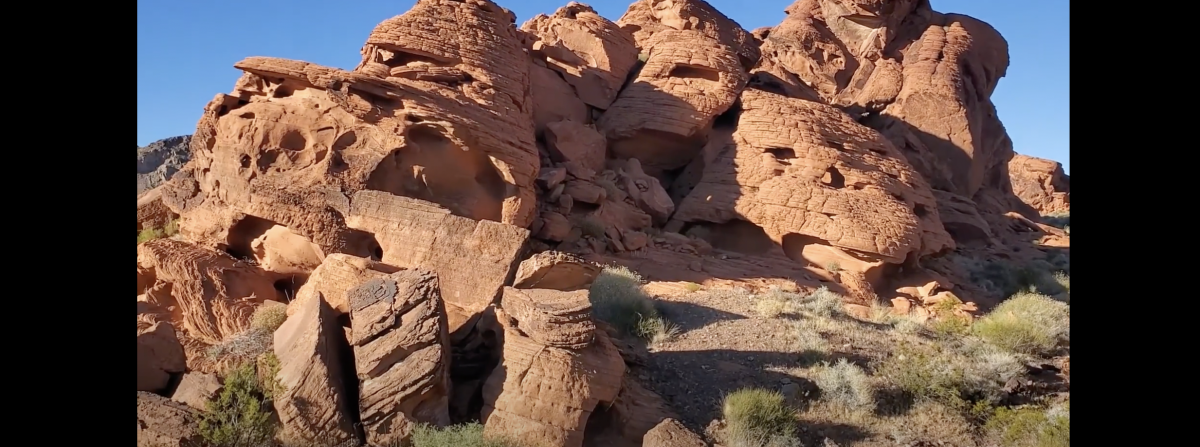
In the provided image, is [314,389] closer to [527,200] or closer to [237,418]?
[237,418]

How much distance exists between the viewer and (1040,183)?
34062 mm

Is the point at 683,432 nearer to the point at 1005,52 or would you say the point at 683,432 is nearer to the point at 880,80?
the point at 880,80

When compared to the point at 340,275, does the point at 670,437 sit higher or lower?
lower

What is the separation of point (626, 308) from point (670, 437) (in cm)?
397

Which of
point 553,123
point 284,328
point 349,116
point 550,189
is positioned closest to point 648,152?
point 553,123

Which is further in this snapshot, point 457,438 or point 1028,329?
point 1028,329

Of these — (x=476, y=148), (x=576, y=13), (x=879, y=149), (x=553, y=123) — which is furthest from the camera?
(x=576, y=13)

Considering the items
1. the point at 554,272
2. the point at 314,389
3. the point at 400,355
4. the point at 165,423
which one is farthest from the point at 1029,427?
the point at 165,423

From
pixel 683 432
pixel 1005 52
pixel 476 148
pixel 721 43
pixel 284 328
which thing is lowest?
pixel 683 432

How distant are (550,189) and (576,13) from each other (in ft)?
21.2

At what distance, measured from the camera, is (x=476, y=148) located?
13164mm

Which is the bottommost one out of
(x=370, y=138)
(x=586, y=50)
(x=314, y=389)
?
(x=314, y=389)

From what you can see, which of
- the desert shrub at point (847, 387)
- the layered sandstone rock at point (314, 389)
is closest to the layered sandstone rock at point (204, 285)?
the layered sandstone rock at point (314, 389)

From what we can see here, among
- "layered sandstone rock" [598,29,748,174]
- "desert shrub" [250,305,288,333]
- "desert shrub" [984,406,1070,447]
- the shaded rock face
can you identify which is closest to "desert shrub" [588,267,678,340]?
"desert shrub" [250,305,288,333]
